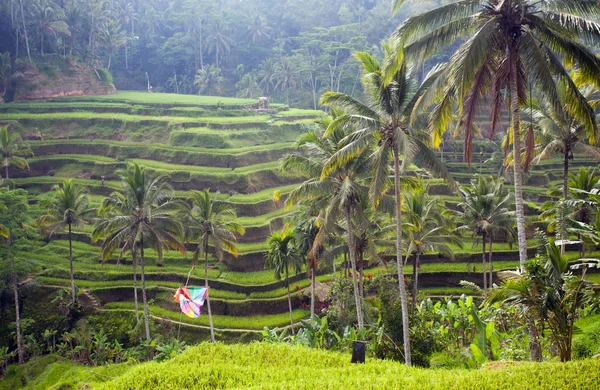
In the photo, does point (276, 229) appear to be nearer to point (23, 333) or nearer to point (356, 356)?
point (23, 333)

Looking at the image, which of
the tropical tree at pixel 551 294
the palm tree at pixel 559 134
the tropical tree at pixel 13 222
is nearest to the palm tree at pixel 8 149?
the tropical tree at pixel 13 222

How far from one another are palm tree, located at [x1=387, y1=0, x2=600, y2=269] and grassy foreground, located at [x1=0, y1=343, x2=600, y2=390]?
3743mm

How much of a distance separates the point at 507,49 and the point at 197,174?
95.0 ft

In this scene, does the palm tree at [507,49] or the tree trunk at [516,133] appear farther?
the tree trunk at [516,133]

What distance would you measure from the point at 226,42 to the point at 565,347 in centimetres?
7538

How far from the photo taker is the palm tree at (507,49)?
1086 cm

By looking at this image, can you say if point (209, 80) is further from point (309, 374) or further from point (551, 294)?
point (551, 294)

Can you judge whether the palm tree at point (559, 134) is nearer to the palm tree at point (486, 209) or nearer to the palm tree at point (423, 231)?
the palm tree at point (423, 231)

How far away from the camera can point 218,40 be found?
7675 cm

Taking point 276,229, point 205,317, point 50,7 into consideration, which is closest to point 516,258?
point 276,229

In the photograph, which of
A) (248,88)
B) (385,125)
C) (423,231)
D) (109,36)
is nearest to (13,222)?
(385,125)

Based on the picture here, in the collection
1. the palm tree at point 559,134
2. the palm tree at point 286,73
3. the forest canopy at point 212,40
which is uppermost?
the forest canopy at point 212,40

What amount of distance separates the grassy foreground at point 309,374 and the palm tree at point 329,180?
6.55 metres

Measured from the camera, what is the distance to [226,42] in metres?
78.0
